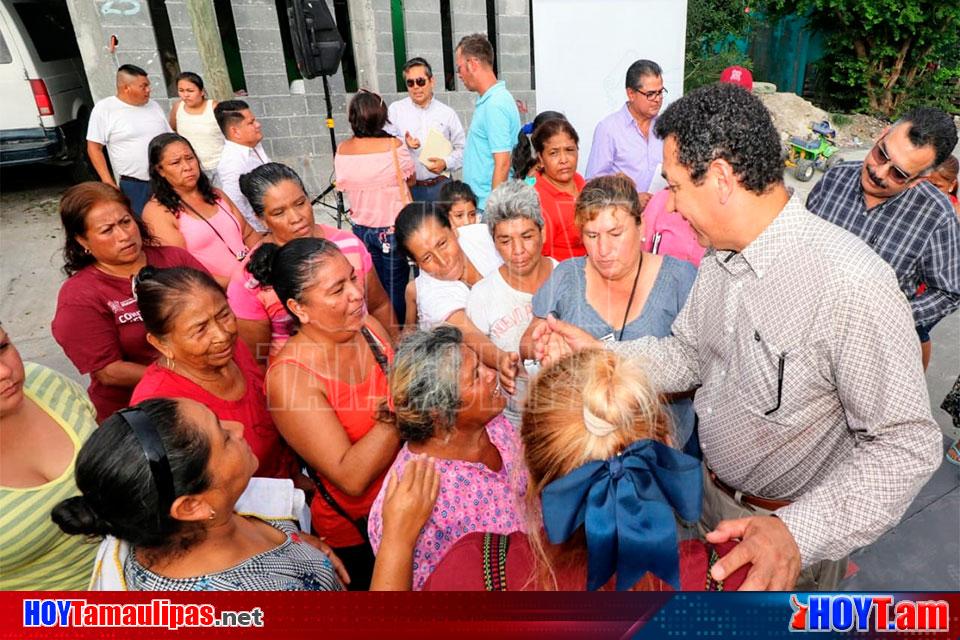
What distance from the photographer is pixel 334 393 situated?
83.4 inches

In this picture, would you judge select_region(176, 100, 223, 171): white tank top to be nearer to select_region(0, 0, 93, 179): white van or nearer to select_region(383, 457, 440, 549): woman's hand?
select_region(0, 0, 93, 179): white van

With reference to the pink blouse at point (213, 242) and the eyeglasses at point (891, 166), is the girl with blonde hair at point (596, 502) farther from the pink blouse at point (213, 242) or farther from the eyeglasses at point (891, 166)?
the pink blouse at point (213, 242)

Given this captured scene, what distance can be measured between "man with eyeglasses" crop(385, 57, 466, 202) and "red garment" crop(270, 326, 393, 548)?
290cm

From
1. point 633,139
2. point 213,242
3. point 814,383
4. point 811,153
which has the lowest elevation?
point 811,153

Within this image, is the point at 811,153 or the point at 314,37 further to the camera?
the point at 811,153

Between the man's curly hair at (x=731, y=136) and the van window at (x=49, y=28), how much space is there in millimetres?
8587

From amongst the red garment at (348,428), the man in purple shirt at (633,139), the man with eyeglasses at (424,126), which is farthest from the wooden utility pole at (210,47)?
the red garment at (348,428)

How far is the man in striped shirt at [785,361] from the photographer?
4.71 feet

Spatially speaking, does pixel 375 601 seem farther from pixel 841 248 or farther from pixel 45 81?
pixel 45 81

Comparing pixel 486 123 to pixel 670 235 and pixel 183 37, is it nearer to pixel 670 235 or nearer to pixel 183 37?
pixel 670 235

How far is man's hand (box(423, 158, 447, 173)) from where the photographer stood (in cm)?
475

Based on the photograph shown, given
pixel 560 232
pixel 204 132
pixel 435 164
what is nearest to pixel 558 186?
pixel 560 232

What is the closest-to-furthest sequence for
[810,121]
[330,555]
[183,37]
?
1. [330,555]
2. [183,37]
3. [810,121]

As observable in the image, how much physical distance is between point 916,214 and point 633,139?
1.75 metres
